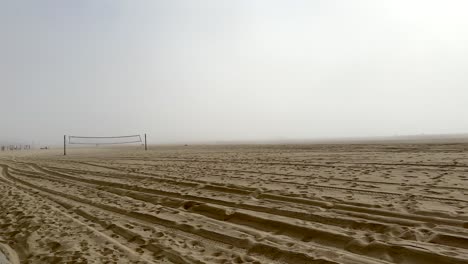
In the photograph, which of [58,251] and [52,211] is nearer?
[58,251]

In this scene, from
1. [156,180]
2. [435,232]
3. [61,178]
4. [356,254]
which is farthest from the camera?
[61,178]

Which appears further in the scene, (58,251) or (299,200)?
(299,200)

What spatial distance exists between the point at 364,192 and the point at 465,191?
4.98ft

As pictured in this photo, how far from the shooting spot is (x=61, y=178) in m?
10.2

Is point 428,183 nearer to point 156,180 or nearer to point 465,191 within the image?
point 465,191

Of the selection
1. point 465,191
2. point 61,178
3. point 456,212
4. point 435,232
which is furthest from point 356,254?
point 61,178

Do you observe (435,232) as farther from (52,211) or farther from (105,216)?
(52,211)

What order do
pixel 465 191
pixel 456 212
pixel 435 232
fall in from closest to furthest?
pixel 435 232
pixel 456 212
pixel 465 191

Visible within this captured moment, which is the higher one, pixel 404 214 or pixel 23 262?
pixel 404 214

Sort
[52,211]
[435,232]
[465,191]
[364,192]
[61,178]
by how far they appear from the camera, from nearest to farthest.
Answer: [435,232]
[465,191]
[364,192]
[52,211]
[61,178]

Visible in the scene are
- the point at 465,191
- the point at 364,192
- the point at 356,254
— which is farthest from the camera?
the point at 364,192

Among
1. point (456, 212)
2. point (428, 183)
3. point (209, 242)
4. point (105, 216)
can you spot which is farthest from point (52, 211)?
point (428, 183)

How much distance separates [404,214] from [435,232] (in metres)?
0.61

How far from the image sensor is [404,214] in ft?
13.4
